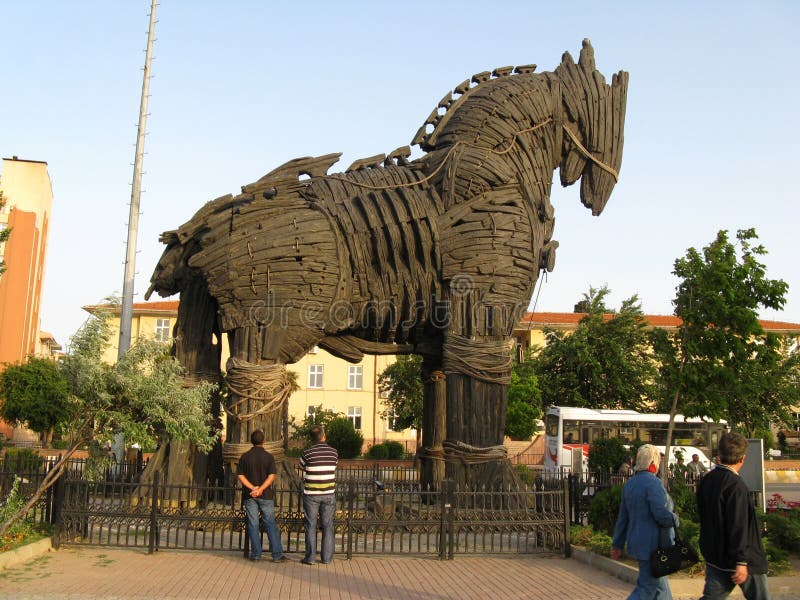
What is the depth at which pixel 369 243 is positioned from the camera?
12023 millimetres

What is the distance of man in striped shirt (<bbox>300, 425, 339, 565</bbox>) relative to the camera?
29.7 ft

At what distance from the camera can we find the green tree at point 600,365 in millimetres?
33281

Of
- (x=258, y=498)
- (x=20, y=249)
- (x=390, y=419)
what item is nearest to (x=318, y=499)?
(x=258, y=498)

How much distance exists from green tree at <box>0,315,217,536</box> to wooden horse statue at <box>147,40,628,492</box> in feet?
5.41

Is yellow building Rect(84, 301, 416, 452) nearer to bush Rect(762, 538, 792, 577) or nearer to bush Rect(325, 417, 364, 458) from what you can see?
bush Rect(325, 417, 364, 458)

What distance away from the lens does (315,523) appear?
9070mm

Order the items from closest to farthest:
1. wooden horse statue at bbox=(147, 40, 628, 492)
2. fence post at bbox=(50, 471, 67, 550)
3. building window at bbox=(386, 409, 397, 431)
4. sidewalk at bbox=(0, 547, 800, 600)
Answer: sidewalk at bbox=(0, 547, 800, 600), fence post at bbox=(50, 471, 67, 550), wooden horse statue at bbox=(147, 40, 628, 492), building window at bbox=(386, 409, 397, 431)

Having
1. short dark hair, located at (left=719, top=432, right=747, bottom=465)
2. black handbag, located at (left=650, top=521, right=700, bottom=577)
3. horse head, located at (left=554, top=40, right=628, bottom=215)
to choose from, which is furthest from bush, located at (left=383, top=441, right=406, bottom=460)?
short dark hair, located at (left=719, top=432, right=747, bottom=465)

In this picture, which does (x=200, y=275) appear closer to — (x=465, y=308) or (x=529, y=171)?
(x=465, y=308)

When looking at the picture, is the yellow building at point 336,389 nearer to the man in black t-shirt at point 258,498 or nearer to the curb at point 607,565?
the curb at point 607,565

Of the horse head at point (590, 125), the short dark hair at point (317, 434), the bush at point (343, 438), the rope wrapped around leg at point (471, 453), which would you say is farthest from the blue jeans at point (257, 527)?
the bush at point (343, 438)

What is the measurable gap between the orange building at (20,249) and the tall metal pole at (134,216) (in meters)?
22.7

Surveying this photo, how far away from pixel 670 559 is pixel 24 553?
728 centimetres

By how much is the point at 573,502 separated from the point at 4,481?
333 inches
